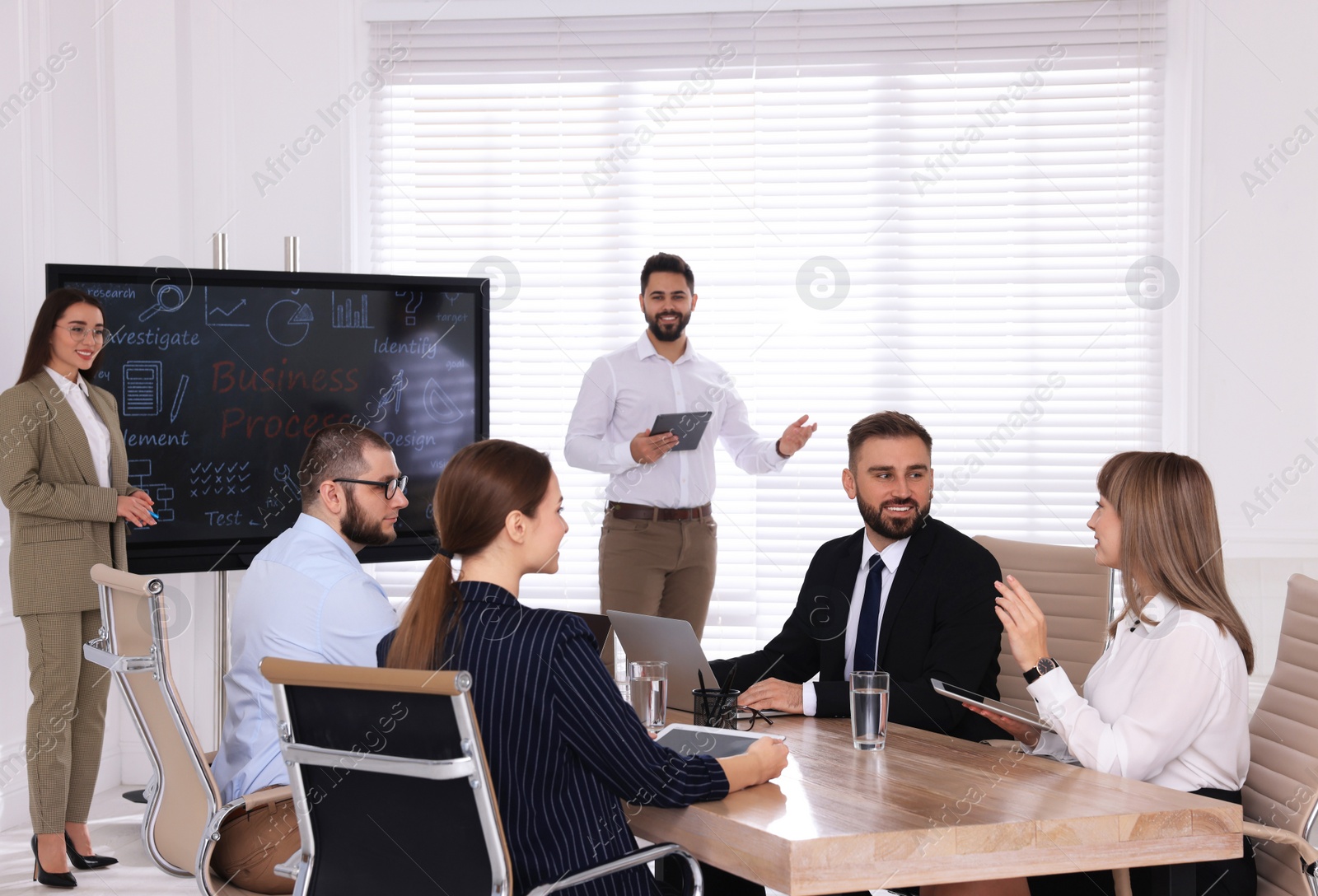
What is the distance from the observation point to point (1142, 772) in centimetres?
196

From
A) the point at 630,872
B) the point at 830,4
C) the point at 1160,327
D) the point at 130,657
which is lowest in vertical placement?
the point at 630,872

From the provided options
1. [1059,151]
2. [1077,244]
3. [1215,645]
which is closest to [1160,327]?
[1077,244]

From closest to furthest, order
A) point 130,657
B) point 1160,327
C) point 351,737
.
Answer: point 351,737 < point 130,657 < point 1160,327

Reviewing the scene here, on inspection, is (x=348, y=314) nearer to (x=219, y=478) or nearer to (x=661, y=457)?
(x=219, y=478)

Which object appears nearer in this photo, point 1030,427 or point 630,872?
point 630,872

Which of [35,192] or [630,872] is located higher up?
[35,192]

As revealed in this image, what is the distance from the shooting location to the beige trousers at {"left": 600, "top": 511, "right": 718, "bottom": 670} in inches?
165

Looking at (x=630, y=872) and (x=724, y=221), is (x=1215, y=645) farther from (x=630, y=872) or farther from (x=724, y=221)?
(x=724, y=221)

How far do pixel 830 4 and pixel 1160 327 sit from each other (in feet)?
6.04

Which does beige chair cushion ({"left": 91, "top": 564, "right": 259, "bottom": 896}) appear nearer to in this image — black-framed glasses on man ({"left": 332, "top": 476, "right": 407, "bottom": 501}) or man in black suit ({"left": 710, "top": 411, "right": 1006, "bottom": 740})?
black-framed glasses on man ({"left": 332, "top": 476, "right": 407, "bottom": 501})

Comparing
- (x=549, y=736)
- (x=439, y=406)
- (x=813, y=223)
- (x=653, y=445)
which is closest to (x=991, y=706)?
(x=549, y=736)

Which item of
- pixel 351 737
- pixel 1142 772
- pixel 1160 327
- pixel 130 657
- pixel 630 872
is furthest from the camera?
pixel 1160 327

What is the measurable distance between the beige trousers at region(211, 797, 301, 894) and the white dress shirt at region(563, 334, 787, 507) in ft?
7.05

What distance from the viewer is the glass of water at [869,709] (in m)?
2.03
